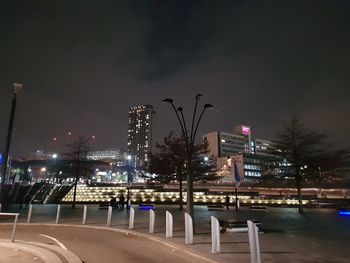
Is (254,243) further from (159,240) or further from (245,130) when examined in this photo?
(245,130)

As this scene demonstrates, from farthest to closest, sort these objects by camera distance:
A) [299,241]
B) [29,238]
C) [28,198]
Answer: [28,198]
[29,238]
[299,241]

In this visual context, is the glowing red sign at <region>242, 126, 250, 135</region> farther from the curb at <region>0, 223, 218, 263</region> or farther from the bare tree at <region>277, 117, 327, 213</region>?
the curb at <region>0, 223, 218, 263</region>

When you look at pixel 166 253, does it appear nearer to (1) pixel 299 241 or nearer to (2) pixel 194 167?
(1) pixel 299 241

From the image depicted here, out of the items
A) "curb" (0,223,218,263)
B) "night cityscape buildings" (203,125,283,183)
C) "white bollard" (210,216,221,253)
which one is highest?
"night cityscape buildings" (203,125,283,183)

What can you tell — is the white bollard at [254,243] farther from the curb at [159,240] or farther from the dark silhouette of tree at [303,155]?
the dark silhouette of tree at [303,155]

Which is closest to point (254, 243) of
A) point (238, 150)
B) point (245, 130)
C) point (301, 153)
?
point (301, 153)

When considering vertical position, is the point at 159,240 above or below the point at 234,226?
below

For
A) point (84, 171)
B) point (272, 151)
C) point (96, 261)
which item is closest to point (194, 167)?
point (272, 151)

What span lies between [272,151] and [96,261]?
82.8ft

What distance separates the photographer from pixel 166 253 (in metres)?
10.1

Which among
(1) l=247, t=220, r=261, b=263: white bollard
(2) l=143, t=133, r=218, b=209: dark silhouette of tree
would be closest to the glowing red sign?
(2) l=143, t=133, r=218, b=209: dark silhouette of tree

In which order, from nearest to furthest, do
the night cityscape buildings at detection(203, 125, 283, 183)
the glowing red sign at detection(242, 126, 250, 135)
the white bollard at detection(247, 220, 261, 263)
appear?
the white bollard at detection(247, 220, 261, 263) → the night cityscape buildings at detection(203, 125, 283, 183) → the glowing red sign at detection(242, 126, 250, 135)

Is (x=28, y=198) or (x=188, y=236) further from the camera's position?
(x=28, y=198)

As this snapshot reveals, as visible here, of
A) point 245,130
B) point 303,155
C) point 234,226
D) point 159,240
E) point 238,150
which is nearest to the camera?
point 159,240
